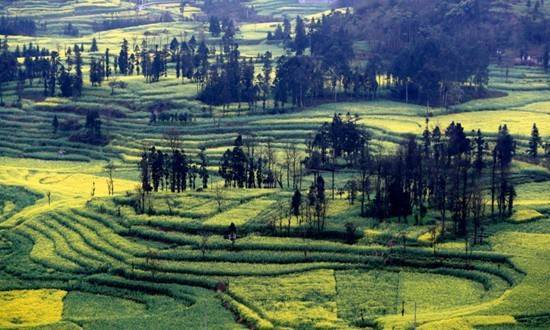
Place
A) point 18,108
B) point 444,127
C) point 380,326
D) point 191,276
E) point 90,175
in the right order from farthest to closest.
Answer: point 18,108 < point 444,127 < point 90,175 < point 191,276 < point 380,326

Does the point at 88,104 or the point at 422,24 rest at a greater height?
the point at 422,24

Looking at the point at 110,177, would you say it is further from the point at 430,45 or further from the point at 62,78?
the point at 430,45

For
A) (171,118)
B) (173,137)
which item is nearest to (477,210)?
(173,137)

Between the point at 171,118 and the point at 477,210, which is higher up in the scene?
the point at 171,118

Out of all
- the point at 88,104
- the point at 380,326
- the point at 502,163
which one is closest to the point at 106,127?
the point at 88,104

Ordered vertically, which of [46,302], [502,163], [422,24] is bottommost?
[46,302]

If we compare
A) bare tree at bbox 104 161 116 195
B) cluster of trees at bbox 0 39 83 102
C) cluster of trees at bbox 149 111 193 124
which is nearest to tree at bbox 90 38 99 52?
cluster of trees at bbox 0 39 83 102

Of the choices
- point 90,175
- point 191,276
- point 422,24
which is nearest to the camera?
point 191,276

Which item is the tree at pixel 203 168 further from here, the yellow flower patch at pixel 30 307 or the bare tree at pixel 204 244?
the yellow flower patch at pixel 30 307

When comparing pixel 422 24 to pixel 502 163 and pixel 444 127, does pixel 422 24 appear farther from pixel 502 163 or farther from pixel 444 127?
pixel 502 163

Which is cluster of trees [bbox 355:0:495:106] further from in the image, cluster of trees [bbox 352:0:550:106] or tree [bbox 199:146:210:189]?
tree [bbox 199:146:210:189]
